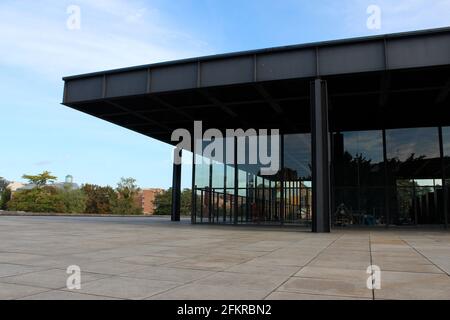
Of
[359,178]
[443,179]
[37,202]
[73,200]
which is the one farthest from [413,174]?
[73,200]

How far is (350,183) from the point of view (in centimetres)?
2530

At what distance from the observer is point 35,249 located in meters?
9.72

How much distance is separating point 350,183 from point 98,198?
305 ft

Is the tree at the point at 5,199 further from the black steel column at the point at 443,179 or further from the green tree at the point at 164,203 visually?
the black steel column at the point at 443,179

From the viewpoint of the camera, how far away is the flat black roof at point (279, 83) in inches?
653

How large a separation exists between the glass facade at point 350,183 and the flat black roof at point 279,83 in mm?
1366

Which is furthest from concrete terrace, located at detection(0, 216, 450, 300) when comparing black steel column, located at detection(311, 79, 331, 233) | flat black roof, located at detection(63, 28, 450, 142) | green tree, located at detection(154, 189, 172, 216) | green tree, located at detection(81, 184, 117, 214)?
green tree, located at detection(81, 184, 117, 214)

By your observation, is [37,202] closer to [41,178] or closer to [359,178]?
[41,178]

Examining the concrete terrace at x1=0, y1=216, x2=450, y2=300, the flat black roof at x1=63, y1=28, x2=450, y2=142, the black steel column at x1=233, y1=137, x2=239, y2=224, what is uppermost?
the flat black roof at x1=63, y1=28, x2=450, y2=142

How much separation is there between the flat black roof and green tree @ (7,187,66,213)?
216 ft

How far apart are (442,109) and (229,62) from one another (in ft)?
38.4

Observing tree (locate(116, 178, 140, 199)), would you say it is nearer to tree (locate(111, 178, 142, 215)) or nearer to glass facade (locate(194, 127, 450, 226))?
tree (locate(111, 178, 142, 215))

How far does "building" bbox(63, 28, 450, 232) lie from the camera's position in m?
17.4

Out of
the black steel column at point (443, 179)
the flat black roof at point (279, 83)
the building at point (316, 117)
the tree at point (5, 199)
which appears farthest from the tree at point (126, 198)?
the black steel column at point (443, 179)
